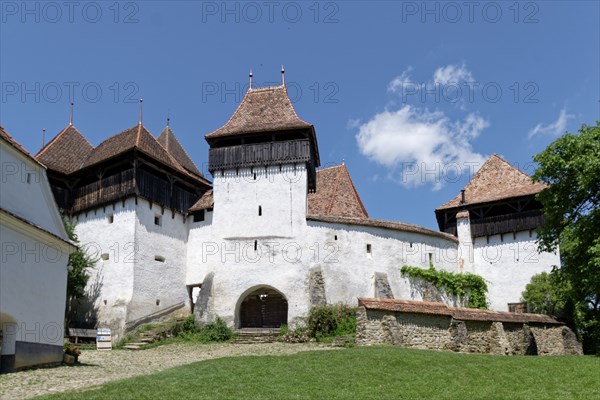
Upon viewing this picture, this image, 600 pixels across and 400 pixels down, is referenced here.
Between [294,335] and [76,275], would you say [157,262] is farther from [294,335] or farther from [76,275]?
[294,335]

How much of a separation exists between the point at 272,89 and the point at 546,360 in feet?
59.6

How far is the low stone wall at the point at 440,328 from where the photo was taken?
61.8 ft

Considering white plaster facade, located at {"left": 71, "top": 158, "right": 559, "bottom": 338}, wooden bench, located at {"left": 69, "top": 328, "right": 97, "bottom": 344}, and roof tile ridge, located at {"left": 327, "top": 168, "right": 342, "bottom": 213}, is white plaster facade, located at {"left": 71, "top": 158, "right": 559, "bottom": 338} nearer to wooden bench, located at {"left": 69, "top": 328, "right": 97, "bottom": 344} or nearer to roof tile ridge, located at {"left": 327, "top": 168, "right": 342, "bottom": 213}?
wooden bench, located at {"left": 69, "top": 328, "right": 97, "bottom": 344}

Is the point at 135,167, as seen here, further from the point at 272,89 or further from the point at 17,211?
the point at 17,211

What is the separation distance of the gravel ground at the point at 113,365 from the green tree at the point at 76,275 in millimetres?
4390

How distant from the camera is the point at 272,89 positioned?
2909cm

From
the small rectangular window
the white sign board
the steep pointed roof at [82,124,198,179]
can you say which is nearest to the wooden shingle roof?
the steep pointed roof at [82,124,198,179]

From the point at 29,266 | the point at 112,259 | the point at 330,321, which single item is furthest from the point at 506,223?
the point at 29,266

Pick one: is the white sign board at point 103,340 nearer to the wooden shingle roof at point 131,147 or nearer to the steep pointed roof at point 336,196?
the wooden shingle roof at point 131,147

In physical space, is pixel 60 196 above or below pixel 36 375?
above

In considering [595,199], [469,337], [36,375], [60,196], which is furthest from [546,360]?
[60,196]

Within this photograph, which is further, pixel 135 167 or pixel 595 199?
pixel 135 167

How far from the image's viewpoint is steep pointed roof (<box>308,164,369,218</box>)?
2919cm

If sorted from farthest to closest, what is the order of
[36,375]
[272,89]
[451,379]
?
[272,89], [36,375], [451,379]
